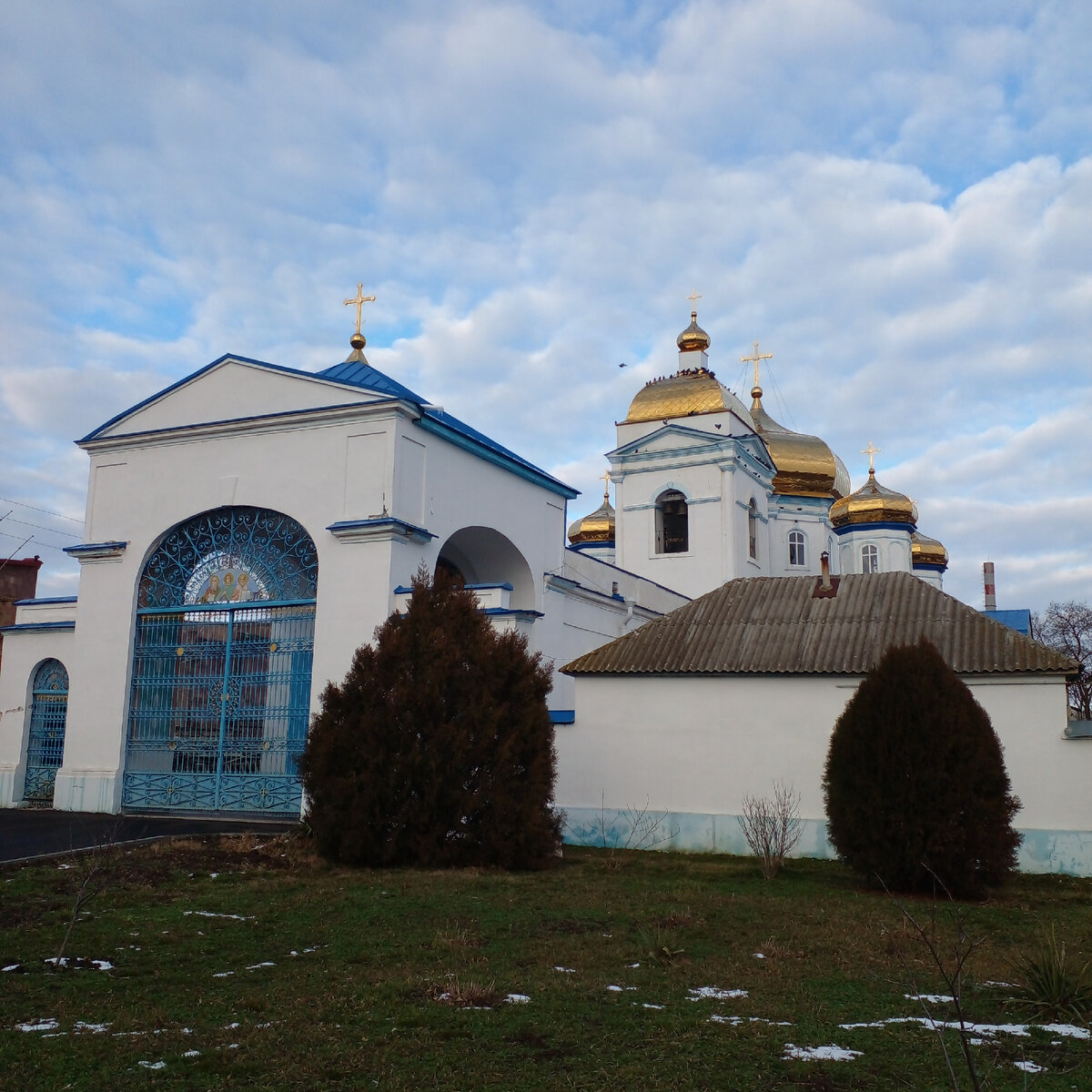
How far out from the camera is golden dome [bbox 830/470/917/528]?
1382 inches

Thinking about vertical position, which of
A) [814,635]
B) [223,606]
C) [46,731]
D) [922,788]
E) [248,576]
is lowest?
[922,788]

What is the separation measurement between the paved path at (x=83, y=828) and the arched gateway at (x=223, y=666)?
53cm

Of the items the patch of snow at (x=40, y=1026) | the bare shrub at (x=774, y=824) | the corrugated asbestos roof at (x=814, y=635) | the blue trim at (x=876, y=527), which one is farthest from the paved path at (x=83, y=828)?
the blue trim at (x=876, y=527)

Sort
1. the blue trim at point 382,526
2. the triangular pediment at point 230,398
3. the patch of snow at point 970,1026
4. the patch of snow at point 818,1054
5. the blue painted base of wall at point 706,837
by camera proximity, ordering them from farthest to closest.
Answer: the triangular pediment at point 230,398 < the blue trim at point 382,526 < the blue painted base of wall at point 706,837 < the patch of snow at point 970,1026 < the patch of snow at point 818,1054

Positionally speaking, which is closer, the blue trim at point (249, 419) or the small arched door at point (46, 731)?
the blue trim at point (249, 419)

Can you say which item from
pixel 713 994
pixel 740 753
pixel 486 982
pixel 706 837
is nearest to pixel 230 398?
pixel 740 753

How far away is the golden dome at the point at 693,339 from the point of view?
1233 inches

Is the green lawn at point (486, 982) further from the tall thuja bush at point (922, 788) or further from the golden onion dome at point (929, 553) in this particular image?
the golden onion dome at point (929, 553)

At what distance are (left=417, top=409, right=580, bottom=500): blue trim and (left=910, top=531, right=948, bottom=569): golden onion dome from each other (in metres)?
24.2

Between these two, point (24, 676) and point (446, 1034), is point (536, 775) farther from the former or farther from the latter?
point (24, 676)

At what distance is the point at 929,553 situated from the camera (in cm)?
3988

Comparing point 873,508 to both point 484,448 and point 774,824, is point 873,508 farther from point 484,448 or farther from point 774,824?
point 774,824

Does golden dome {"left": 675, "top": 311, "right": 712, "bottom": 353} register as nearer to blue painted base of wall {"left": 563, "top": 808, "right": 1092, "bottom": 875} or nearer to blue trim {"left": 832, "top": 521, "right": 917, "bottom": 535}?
blue trim {"left": 832, "top": 521, "right": 917, "bottom": 535}

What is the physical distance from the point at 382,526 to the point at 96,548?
529 cm
